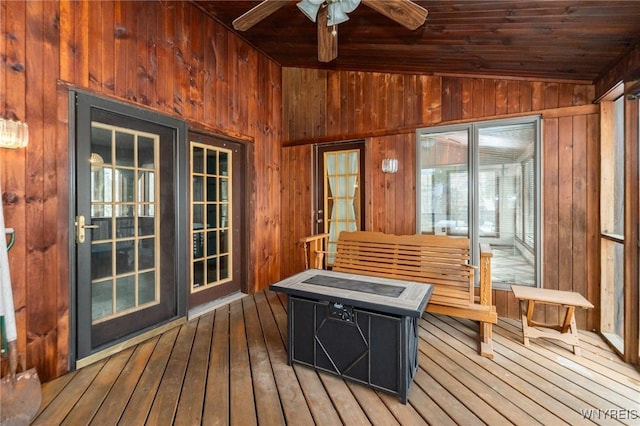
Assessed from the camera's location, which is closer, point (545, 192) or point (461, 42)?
point (461, 42)

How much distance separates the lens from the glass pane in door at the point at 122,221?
2428mm

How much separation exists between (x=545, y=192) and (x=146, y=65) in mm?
3949

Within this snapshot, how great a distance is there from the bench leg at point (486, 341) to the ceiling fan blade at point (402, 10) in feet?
7.64

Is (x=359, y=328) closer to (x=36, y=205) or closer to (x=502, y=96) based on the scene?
(x=36, y=205)

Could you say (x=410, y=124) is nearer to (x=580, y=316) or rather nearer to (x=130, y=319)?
(x=580, y=316)

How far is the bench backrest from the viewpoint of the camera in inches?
107

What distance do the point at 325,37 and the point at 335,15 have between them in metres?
0.27

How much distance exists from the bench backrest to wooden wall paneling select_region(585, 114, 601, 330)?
119cm

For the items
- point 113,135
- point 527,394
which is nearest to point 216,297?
point 113,135

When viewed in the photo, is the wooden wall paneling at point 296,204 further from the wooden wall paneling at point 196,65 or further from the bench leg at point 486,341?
the bench leg at point 486,341

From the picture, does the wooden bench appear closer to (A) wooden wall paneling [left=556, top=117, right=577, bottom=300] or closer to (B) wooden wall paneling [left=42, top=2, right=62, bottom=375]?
(A) wooden wall paneling [left=556, top=117, right=577, bottom=300]

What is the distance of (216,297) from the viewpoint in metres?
3.63

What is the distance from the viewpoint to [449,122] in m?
3.42

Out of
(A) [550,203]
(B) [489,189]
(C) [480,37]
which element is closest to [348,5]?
(C) [480,37]
